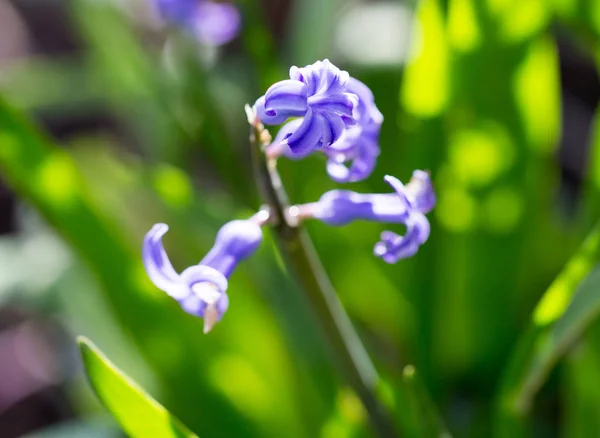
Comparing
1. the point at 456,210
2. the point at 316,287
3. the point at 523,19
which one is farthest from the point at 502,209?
the point at 316,287

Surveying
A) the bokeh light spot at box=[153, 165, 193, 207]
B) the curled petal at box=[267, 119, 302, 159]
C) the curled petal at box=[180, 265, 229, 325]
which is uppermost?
the curled petal at box=[267, 119, 302, 159]

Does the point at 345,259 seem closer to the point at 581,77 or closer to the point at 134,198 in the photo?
the point at 134,198

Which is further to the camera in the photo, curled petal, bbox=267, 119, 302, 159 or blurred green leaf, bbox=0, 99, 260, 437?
blurred green leaf, bbox=0, 99, 260, 437

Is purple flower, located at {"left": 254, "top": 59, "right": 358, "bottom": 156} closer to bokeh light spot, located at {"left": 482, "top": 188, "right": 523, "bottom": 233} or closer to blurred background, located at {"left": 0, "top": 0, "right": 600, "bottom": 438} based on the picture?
blurred background, located at {"left": 0, "top": 0, "right": 600, "bottom": 438}

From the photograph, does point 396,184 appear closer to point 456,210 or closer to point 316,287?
point 316,287

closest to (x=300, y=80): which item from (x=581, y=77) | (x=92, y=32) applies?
(x=92, y=32)

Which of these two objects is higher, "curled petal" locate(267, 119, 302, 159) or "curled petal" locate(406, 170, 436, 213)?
"curled petal" locate(267, 119, 302, 159)

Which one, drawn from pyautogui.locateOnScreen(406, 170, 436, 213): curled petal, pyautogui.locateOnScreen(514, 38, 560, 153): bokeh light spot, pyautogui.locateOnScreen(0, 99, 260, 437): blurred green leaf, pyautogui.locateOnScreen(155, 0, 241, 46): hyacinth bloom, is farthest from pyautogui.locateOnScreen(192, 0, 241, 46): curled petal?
pyautogui.locateOnScreen(406, 170, 436, 213): curled petal
